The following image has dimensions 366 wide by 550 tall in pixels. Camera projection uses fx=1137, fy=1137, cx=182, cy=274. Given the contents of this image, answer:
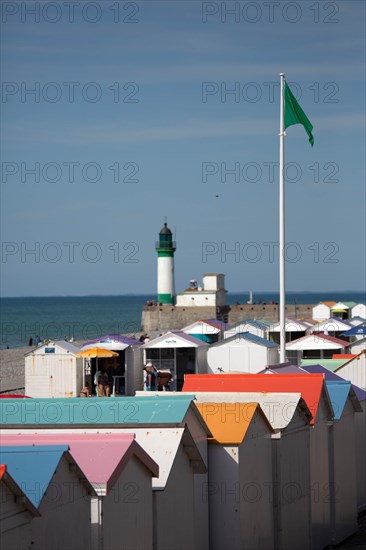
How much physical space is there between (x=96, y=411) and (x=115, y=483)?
2.69m

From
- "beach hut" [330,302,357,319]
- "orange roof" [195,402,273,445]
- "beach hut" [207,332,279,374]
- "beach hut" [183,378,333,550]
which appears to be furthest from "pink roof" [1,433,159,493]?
"beach hut" [330,302,357,319]

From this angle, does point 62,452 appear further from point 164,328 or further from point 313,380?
point 164,328

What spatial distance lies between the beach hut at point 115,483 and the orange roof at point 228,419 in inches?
88.4

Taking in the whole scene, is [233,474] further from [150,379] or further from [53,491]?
[150,379]

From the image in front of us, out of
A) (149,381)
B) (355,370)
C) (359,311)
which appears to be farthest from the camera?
(359,311)

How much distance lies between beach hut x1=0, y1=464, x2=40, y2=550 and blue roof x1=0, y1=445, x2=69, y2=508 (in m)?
0.16

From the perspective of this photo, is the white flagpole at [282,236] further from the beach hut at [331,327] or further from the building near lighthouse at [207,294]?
the building near lighthouse at [207,294]

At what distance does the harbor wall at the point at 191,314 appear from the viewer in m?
83.9

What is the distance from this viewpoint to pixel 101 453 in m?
10.3

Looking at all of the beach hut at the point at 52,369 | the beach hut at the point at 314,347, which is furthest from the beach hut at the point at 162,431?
the beach hut at the point at 314,347

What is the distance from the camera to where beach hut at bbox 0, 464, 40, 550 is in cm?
840

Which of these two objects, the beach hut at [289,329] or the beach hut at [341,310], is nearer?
the beach hut at [289,329]

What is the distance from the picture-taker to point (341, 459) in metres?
18.0

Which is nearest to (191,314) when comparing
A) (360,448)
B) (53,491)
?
(360,448)
